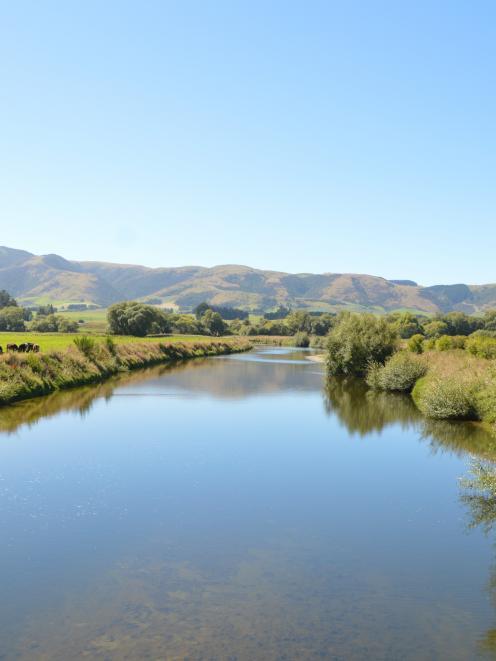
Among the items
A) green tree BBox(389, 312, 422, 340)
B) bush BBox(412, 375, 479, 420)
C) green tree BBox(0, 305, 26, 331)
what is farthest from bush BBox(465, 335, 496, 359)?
green tree BBox(0, 305, 26, 331)

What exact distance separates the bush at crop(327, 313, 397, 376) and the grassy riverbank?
2285 centimetres

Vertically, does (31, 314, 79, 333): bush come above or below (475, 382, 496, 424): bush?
above

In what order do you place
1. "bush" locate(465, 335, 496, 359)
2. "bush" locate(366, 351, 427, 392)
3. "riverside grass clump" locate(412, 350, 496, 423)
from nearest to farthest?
"riverside grass clump" locate(412, 350, 496, 423) < "bush" locate(366, 351, 427, 392) < "bush" locate(465, 335, 496, 359)

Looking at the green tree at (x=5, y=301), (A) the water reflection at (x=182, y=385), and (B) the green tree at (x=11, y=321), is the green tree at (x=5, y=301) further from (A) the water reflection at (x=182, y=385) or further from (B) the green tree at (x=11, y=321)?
(A) the water reflection at (x=182, y=385)

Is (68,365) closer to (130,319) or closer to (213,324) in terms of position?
(130,319)

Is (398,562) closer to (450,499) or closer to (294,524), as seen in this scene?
(294,524)

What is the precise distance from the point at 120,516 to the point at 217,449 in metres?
9.58

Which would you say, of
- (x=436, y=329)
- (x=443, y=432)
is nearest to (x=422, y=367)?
(x=443, y=432)

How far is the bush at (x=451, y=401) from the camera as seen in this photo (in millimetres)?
33969

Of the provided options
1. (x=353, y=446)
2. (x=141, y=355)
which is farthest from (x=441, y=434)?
(x=141, y=355)

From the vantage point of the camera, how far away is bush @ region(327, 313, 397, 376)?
5734 cm

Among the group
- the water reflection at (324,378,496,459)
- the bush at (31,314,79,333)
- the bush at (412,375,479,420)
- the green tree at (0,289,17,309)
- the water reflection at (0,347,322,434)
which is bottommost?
the water reflection at (324,378,496,459)

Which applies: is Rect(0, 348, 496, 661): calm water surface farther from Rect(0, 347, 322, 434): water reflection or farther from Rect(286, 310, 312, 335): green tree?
Rect(286, 310, 312, 335): green tree

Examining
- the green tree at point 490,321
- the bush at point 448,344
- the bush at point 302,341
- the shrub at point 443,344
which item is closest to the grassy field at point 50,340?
the shrub at point 443,344
